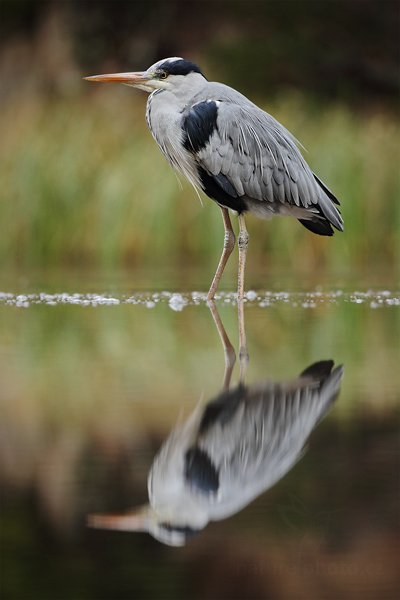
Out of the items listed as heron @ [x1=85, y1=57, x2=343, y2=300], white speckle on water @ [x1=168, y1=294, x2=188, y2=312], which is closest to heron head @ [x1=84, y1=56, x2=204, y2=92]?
heron @ [x1=85, y1=57, x2=343, y2=300]

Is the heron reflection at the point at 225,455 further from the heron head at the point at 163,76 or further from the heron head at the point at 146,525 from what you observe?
the heron head at the point at 163,76

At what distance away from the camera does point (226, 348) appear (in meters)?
5.48

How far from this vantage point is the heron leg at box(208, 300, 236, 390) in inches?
176

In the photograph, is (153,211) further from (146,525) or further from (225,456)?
(146,525)

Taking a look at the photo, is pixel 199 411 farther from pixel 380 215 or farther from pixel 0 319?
pixel 380 215

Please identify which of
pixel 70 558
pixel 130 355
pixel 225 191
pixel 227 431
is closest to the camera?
pixel 70 558

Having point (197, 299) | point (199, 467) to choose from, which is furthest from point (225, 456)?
point (197, 299)

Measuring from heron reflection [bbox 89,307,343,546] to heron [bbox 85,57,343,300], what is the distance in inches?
136

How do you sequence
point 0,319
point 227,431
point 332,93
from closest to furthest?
point 227,431 → point 0,319 → point 332,93

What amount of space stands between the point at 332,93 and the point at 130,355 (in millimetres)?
17753

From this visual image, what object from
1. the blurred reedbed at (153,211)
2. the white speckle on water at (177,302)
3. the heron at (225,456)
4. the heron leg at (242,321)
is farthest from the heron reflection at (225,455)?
the blurred reedbed at (153,211)

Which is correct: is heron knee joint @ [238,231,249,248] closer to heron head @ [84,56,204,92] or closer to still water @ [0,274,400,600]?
heron head @ [84,56,204,92]

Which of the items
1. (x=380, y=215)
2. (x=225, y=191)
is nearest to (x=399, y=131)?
(x=380, y=215)

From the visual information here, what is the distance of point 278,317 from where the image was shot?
6.98 meters
